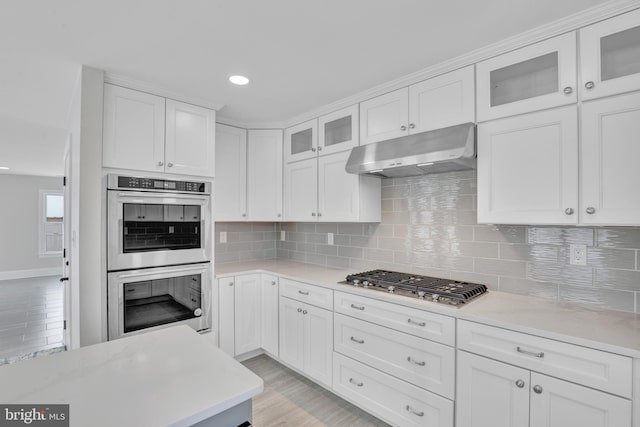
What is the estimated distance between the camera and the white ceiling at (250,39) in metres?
1.61

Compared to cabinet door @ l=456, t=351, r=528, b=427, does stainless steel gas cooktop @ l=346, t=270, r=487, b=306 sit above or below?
above

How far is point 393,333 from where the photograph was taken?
211 cm

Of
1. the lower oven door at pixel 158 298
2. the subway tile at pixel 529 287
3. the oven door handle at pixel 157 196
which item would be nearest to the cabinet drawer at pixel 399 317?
the subway tile at pixel 529 287

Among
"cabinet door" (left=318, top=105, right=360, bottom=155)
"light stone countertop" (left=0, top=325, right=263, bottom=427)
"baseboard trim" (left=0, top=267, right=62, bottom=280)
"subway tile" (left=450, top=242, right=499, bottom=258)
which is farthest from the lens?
"baseboard trim" (left=0, top=267, right=62, bottom=280)

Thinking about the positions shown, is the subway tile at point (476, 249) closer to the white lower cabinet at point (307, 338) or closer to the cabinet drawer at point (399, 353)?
the cabinet drawer at point (399, 353)

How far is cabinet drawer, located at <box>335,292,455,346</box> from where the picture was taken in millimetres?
1865

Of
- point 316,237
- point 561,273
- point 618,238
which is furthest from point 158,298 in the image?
point 618,238

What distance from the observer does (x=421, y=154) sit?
2141mm


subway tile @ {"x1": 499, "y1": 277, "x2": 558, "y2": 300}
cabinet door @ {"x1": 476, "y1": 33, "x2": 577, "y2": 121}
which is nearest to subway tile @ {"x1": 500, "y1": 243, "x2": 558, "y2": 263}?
subway tile @ {"x1": 499, "y1": 277, "x2": 558, "y2": 300}

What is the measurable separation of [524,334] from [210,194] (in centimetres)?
245

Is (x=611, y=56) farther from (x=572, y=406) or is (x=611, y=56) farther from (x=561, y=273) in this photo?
(x=572, y=406)

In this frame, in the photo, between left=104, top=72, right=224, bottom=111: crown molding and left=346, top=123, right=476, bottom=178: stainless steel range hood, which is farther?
left=104, top=72, right=224, bottom=111: crown molding

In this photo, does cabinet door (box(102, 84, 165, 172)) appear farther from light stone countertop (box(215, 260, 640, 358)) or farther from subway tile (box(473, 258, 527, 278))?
subway tile (box(473, 258, 527, 278))

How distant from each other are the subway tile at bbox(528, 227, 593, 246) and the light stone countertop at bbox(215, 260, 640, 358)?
0.37m
